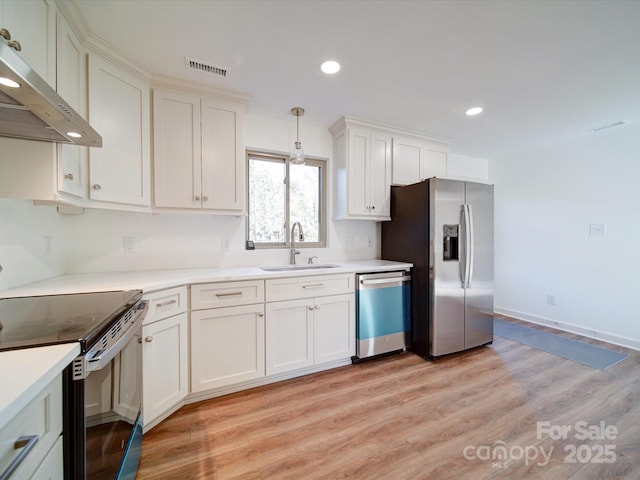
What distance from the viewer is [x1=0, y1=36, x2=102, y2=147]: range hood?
Result: 75 centimetres

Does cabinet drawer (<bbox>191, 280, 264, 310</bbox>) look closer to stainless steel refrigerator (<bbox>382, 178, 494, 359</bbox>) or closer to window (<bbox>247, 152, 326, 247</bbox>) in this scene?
window (<bbox>247, 152, 326, 247</bbox>)

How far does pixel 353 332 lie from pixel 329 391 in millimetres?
566

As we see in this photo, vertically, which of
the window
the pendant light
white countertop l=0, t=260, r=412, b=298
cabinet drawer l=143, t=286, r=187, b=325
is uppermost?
the pendant light

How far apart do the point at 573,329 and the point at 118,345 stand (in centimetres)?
468

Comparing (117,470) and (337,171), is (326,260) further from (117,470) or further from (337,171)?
(117,470)

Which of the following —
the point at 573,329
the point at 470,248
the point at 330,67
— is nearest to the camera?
the point at 330,67

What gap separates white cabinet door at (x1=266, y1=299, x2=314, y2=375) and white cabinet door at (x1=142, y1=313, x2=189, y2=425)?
0.61 m

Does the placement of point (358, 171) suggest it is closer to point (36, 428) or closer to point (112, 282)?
point (112, 282)

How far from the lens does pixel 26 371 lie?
65 centimetres

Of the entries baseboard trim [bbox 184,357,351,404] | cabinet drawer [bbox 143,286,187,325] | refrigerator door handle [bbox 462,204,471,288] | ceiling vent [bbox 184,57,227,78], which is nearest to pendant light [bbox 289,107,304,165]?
ceiling vent [bbox 184,57,227,78]

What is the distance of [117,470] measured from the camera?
1.07 metres

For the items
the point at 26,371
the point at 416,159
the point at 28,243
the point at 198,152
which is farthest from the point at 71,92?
the point at 416,159

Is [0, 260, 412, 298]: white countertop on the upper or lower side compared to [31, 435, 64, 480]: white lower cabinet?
upper

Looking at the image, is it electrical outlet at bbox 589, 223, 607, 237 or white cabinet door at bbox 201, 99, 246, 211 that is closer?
white cabinet door at bbox 201, 99, 246, 211
